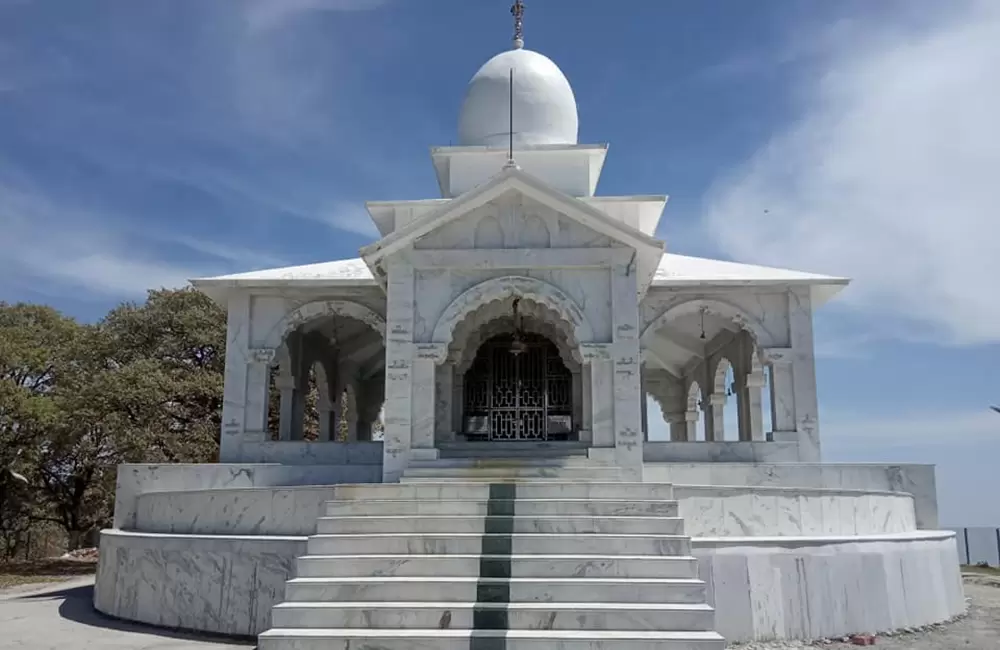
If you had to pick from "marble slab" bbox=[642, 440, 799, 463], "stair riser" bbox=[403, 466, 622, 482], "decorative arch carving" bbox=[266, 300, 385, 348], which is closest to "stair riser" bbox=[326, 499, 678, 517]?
"stair riser" bbox=[403, 466, 622, 482]

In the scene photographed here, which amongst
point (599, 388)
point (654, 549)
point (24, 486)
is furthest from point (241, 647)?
point (24, 486)

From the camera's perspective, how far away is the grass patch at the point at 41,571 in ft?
68.1

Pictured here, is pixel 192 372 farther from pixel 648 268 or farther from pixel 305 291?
pixel 648 268

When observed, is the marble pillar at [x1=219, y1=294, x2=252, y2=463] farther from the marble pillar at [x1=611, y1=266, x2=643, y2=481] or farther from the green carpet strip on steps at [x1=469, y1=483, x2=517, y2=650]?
the marble pillar at [x1=611, y1=266, x2=643, y2=481]

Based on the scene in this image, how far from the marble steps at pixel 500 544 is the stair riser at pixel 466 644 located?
159 centimetres

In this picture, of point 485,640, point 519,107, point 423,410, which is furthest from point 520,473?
point 519,107

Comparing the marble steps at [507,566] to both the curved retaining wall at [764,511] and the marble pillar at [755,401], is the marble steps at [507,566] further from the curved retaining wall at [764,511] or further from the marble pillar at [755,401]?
the marble pillar at [755,401]

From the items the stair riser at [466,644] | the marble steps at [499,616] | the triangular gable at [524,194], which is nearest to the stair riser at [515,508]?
the marble steps at [499,616]

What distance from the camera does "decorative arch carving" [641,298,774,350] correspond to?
1858cm

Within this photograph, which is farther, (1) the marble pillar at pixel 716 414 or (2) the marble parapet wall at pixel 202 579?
(1) the marble pillar at pixel 716 414

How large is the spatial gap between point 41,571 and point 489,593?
17.8 m

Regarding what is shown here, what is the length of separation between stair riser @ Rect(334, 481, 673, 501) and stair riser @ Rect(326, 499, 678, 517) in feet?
0.99

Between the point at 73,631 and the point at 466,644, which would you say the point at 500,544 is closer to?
the point at 466,644

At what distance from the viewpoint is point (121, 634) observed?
12156 millimetres
